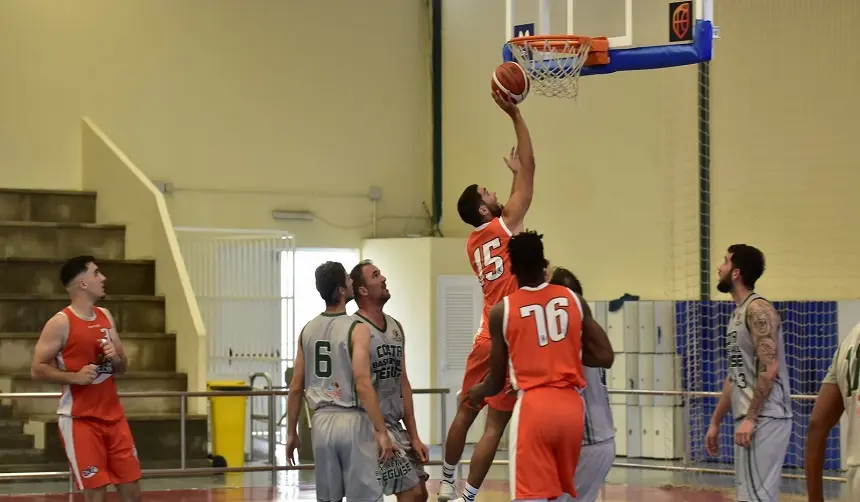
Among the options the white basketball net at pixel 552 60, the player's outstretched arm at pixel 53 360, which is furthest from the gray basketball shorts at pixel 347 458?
the white basketball net at pixel 552 60

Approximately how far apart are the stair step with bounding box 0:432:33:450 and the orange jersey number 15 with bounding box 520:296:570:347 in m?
7.70

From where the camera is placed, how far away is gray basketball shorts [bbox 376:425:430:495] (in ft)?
22.3

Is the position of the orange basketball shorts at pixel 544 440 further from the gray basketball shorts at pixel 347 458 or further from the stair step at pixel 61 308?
the stair step at pixel 61 308

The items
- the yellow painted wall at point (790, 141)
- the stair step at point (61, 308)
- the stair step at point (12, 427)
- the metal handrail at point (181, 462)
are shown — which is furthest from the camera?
the stair step at point (61, 308)

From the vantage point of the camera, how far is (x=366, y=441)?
6770mm

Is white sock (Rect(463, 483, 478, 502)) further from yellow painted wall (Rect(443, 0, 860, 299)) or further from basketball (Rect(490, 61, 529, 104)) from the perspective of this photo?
yellow painted wall (Rect(443, 0, 860, 299))

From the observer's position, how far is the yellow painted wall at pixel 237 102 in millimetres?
15695

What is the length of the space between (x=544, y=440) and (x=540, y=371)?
0.32 metres

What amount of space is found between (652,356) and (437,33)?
6015 mm

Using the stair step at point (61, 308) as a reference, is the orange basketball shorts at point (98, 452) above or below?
below

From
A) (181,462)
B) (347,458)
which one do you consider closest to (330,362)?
(347,458)

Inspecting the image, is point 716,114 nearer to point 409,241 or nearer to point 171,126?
point 409,241

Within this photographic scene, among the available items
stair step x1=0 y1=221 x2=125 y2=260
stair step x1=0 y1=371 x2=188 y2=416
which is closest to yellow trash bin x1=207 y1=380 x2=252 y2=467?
stair step x1=0 y1=371 x2=188 y2=416

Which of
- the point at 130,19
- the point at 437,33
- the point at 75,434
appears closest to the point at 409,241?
the point at 437,33
